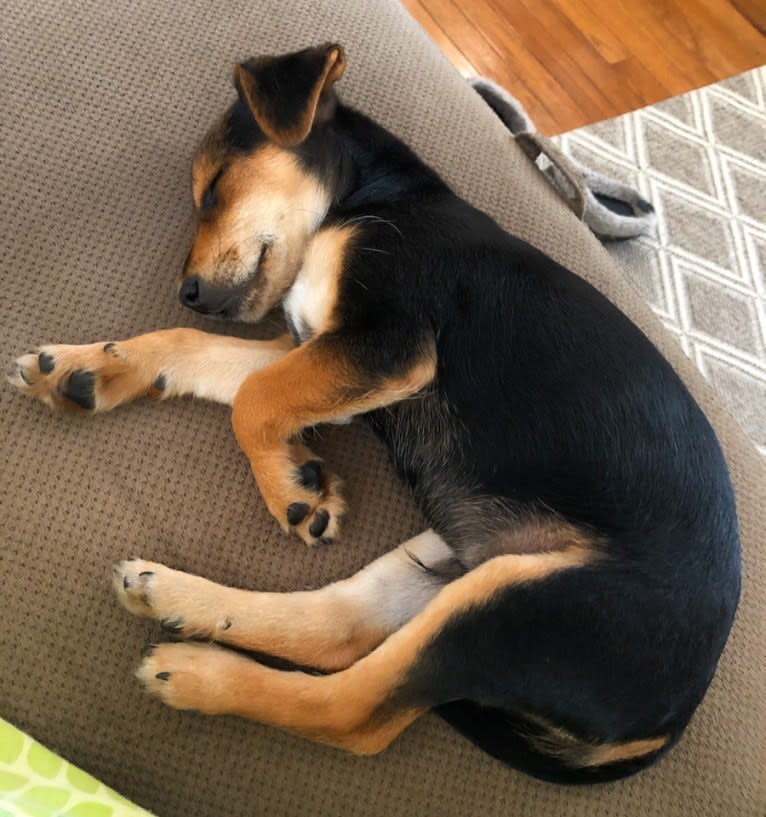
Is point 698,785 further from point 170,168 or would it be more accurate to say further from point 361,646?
point 170,168

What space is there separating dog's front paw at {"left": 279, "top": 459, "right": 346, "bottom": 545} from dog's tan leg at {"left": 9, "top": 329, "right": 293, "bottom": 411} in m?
0.30

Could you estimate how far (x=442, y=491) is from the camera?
183 centimetres

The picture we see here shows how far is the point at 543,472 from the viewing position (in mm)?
1717

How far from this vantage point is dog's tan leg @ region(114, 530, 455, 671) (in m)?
1.65

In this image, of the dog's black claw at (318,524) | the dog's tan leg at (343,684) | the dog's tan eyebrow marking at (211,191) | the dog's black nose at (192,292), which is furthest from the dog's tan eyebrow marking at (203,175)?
the dog's tan leg at (343,684)

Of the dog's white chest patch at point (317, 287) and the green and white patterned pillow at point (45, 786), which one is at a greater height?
the dog's white chest patch at point (317, 287)

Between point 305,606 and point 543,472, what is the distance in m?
0.62

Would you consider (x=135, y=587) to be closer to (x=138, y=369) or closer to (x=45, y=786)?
(x=45, y=786)

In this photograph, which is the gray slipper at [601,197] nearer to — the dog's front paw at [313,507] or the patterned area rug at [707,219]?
the patterned area rug at [707,219]

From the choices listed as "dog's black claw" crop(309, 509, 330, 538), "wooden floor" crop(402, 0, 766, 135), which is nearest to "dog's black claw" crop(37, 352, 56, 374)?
"dog's black claw" crop(309, 509, 330, 538)

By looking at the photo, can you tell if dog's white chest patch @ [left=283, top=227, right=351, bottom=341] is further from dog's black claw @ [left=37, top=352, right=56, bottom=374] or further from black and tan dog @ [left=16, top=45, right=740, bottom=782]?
dog's black claw @ [left=37, top=352, right=56, bottom=374]

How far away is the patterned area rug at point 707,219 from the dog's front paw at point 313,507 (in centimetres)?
198

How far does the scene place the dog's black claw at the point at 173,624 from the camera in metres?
1.65

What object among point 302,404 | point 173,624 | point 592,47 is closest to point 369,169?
point 302,404
